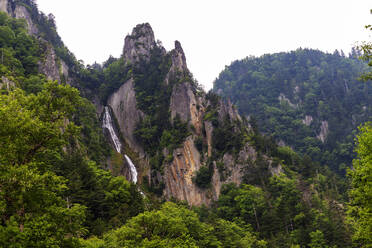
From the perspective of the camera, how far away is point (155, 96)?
106 metres

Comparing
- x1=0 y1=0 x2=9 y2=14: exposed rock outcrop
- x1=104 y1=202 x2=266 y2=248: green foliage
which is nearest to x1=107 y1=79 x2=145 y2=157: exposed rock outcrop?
x1=0 y1=0 x2=9 y2=14: exposed rock outcrop

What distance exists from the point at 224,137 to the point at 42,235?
71821 mm

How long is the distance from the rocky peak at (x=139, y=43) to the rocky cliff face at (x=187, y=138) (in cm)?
1202

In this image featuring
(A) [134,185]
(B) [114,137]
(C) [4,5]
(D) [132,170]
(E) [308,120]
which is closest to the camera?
(A) [134,185]

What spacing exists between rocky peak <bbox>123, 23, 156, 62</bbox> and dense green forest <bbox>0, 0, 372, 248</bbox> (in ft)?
13.1

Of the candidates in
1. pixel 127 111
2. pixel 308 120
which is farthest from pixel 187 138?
pixel 308 120

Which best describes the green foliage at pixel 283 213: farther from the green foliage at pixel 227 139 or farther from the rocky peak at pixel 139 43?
the rocky peak at pixel 139 43

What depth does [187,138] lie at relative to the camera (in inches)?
3484

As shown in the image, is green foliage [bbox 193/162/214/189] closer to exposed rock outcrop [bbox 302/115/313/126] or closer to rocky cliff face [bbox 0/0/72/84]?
rocky cliff face [bbox 0/0/72/84]

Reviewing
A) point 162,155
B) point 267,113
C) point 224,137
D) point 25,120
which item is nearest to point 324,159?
point 267,113

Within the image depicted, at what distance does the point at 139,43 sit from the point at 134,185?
80.2 metres

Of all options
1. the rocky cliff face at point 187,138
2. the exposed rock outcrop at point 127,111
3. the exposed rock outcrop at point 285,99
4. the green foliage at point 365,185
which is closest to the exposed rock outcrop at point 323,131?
the exposed rock outcrop at point 285,99

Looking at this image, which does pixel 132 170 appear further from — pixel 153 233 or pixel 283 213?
pixel 153 233

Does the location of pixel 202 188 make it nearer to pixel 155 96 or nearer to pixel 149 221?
pixel 155 96
